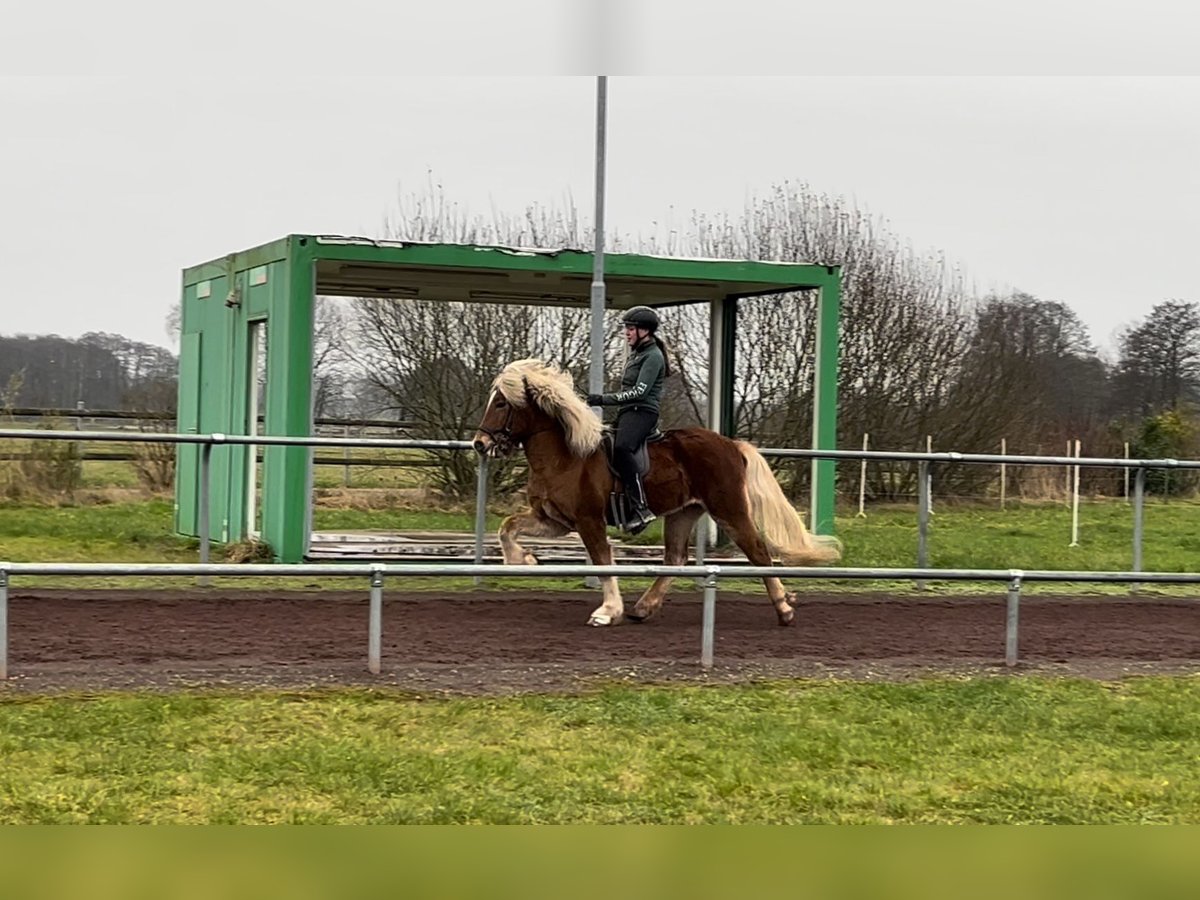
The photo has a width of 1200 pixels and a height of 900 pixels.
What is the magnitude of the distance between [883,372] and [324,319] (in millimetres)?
9853

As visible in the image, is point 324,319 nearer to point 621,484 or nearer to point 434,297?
point 434,297

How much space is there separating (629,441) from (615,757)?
3.88 meters

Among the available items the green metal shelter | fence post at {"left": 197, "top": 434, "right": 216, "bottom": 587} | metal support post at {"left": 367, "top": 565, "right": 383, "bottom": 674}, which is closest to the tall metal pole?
the green metal shelter

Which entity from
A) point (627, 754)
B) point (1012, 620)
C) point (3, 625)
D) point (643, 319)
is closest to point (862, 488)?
point (643, 319)

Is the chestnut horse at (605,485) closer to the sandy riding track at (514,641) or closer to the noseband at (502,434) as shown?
the noseband at (502,434)

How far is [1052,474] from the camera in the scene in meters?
25.7

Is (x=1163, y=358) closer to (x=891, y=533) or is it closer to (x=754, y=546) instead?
(x=891, y=533)

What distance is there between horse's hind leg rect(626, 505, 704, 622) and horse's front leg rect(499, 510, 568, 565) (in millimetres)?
717

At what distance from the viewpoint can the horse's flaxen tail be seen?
10.3 metres

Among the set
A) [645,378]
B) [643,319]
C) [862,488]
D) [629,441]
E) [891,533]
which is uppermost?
[643,319]

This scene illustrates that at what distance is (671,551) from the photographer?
10648mm

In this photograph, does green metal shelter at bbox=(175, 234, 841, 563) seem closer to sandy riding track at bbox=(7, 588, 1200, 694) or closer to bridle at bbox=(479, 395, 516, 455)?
sandy riding track at bbox=(7, 588, 1200, 694)

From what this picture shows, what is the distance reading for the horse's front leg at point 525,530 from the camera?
32.8ft

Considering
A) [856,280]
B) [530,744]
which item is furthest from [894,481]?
[530,744]
